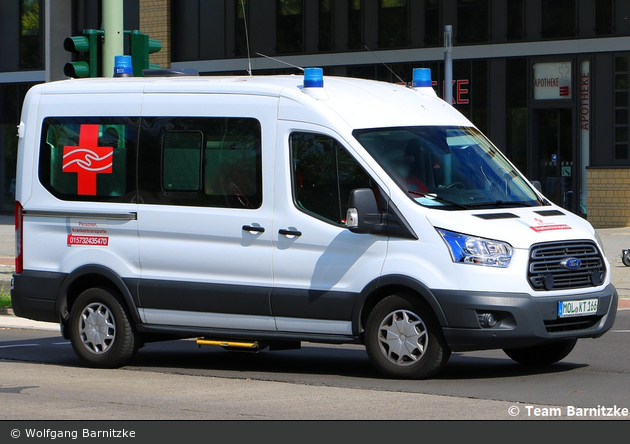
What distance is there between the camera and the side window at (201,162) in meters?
Result: 9.11

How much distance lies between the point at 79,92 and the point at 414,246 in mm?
3577

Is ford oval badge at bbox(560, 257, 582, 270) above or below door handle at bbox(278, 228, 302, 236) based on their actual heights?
below

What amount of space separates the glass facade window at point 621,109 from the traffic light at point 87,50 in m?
15.2

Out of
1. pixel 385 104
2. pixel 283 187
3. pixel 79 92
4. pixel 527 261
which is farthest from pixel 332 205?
pixel 79 92

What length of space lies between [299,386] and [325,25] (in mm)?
21786

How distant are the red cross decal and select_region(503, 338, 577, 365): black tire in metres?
3.83

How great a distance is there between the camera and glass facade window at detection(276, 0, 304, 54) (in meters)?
29.7

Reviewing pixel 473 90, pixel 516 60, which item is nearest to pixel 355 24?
pixel 473 90

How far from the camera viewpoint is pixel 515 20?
26656 millimetres

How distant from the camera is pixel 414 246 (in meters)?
8.32

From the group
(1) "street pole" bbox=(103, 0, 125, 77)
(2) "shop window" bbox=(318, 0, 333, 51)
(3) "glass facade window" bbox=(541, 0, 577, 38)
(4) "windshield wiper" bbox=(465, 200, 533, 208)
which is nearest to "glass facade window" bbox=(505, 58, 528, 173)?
(3) "glass facade window" bbox=(541, 0, 577, 38)

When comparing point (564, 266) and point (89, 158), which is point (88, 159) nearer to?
point (89, 158)

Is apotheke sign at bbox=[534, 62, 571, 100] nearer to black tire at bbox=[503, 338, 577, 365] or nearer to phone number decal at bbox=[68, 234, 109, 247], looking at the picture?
black tire at bbox=[503, 338, 577, 365]
